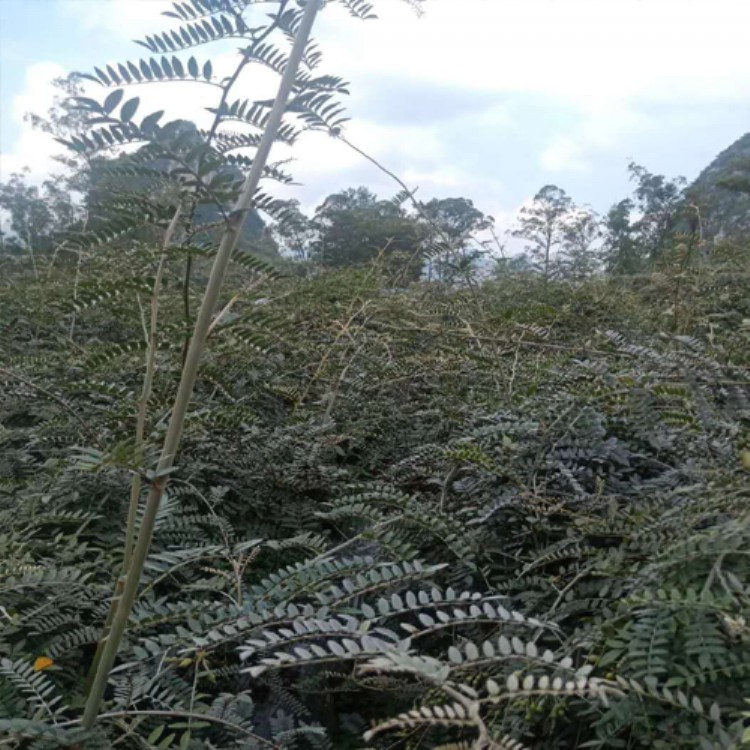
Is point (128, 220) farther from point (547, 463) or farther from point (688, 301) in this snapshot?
point (688, 301)

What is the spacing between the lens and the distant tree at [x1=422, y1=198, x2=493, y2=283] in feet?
7.92

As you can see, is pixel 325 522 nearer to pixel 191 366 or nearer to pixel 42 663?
pixel 42 663

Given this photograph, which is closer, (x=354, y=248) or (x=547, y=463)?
(x=547, y=463)

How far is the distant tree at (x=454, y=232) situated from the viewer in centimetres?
241

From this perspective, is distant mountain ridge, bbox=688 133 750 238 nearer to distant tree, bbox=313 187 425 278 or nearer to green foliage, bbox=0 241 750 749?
distant tree, bbox=313 187 425 278

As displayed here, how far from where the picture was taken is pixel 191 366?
651 mm

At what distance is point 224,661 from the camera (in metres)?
1.06

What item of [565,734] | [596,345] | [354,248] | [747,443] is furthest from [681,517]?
[354,248]

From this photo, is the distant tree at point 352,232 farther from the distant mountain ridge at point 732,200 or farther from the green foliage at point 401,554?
the distant mountain ridge at point 732,200

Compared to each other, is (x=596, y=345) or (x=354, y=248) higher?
(x=354, y=248)

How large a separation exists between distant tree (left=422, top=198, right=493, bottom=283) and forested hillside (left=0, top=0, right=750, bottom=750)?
44 cm

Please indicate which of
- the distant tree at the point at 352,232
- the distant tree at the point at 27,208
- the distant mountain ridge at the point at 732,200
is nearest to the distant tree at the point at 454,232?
the distant tree at the point at 352,232

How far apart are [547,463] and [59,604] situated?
86 cm

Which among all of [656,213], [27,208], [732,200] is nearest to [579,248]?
[656,213]
